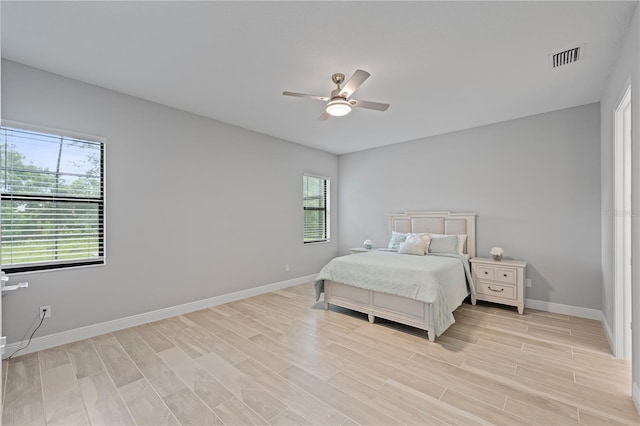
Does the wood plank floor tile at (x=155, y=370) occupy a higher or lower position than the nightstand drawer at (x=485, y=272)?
lower

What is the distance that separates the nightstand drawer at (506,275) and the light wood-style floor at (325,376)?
55cm

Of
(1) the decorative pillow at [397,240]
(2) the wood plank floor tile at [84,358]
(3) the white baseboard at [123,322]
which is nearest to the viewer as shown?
(2) the wood plank floor tile at [84,358]

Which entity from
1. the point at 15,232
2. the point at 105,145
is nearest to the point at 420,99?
the point at 105,145

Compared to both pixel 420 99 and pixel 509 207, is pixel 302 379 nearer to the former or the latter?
pixel 420 99

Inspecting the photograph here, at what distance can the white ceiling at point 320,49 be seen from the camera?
2275mm

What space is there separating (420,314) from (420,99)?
8.09 ft

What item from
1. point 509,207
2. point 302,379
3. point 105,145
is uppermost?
point 105,145

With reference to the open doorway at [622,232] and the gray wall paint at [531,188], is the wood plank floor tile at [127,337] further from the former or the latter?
the open doorway at [622,232]

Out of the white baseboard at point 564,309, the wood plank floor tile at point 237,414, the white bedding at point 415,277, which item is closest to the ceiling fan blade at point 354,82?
the white bedding at point 415,277

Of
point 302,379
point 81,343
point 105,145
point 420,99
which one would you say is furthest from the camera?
point 420,99

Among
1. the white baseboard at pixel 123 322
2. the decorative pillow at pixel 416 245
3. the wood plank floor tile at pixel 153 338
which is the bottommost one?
the wood plank floor tile at pixel 153 338

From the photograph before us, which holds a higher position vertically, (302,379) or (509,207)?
(509,207)

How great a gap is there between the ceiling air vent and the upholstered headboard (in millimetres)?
2300

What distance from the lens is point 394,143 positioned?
18.7 ft
